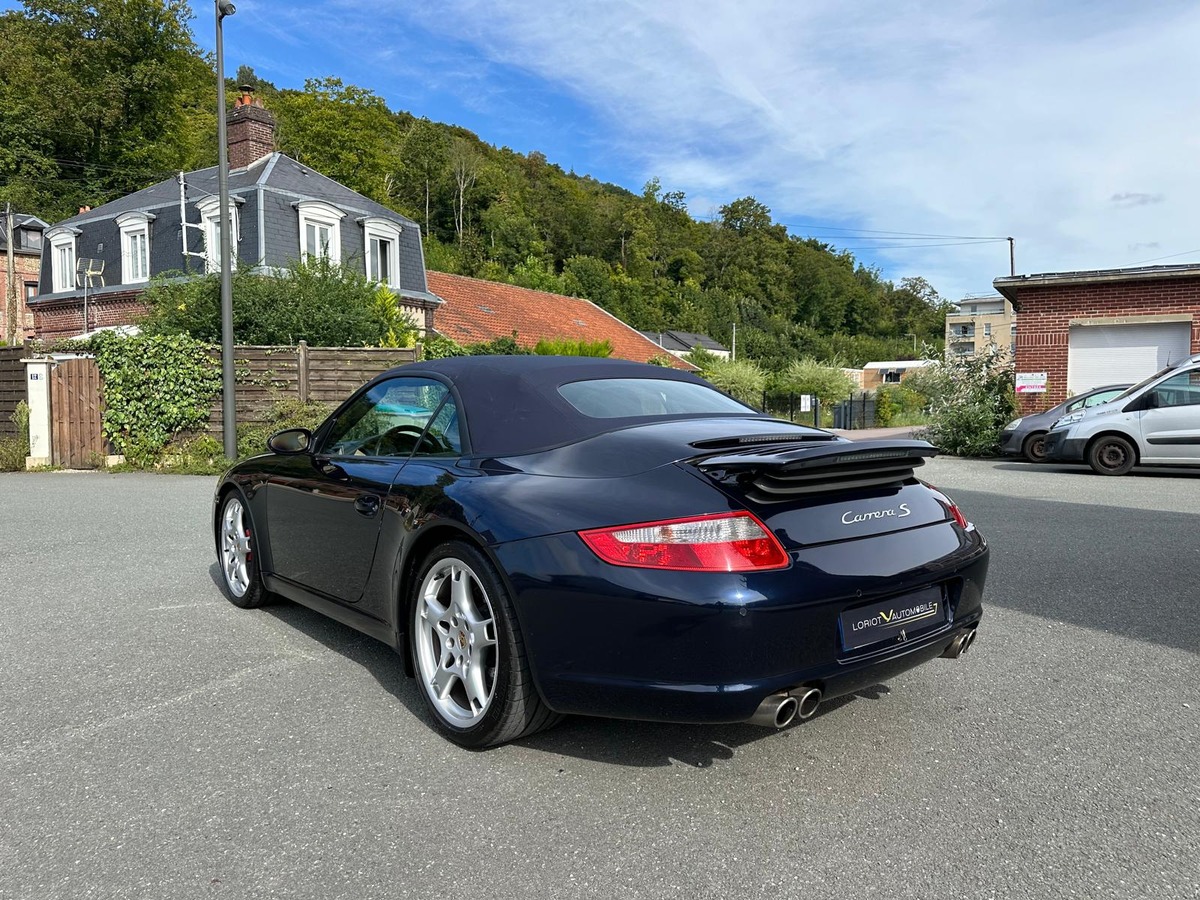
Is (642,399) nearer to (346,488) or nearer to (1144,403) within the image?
(346,488)

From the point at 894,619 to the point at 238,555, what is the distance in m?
3.79

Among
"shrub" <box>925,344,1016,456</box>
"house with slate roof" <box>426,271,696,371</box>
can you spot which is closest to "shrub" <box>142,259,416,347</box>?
"house with slate roof" <box>426,271,696,371</box>

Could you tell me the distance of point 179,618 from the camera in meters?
4.89

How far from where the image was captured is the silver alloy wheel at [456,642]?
3006mm

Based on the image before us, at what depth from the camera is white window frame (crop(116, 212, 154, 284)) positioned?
28031mm

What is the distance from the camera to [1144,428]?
1260cm

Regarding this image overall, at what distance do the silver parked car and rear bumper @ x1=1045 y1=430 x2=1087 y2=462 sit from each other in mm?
1214

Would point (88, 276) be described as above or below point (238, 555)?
above

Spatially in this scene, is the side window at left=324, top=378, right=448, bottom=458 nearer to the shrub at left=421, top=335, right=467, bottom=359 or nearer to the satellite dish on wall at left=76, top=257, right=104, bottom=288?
the shrub at left=421, top=335, right=467, bottom=359

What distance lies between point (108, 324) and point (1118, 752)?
105 feet

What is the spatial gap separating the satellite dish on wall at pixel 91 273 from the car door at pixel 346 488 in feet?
96.8

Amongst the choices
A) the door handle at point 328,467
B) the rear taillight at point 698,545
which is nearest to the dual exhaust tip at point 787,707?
the rear taillight at point 698,545

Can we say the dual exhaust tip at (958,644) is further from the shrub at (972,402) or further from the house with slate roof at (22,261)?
the house with slate roof at (22,261)

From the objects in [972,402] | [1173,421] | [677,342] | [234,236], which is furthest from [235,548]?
[677,342]
